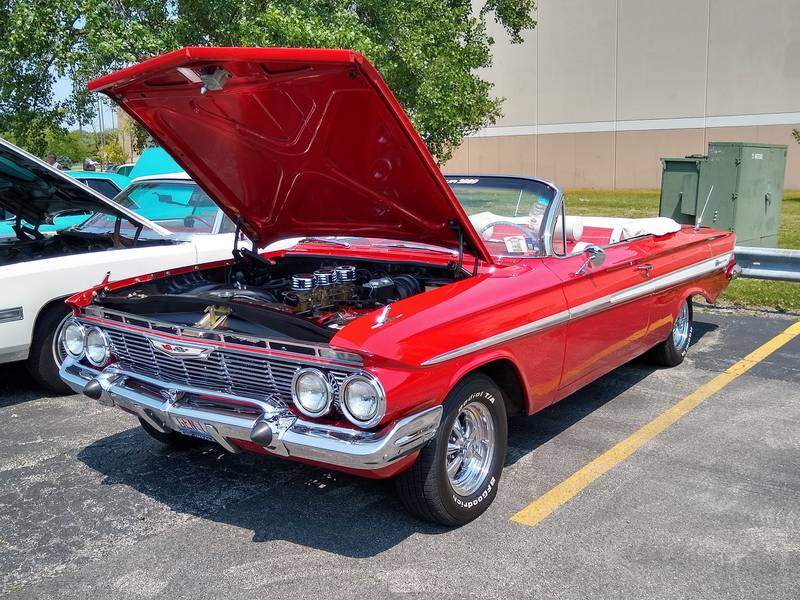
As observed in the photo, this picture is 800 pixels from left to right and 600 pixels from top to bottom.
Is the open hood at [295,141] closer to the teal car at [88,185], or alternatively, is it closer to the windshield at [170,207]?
the windshield at [170,207]

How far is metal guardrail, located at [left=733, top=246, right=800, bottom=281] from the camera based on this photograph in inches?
310

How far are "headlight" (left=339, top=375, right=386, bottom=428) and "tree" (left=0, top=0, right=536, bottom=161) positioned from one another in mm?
7035

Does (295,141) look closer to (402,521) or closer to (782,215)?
(402,521)

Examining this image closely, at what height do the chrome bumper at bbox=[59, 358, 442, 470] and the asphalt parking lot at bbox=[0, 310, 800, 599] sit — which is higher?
the chrome bumper at bbox=[59, 358, 442, 470]

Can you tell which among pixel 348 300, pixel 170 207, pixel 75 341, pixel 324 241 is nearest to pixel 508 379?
pixel 348 300

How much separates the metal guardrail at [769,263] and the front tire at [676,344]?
1.91 m

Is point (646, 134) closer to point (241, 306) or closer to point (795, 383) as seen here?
point (795, 383)

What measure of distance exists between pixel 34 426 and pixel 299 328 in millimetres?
2768

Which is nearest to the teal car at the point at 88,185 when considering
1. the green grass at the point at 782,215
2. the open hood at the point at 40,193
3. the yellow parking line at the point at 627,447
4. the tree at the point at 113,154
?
the open hood at the point at 40,193

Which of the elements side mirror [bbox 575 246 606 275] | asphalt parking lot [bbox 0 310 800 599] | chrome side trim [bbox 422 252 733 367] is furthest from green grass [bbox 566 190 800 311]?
side mirror [bbox 575 246 606 275]

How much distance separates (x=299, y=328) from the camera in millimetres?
3457

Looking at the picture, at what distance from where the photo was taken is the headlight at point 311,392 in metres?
3.27

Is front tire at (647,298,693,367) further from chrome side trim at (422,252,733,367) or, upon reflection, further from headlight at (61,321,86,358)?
headlight at (61,321,86,358)

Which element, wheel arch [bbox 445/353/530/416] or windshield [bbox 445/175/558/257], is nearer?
wheel arch [bbox 445/353/530/416]
